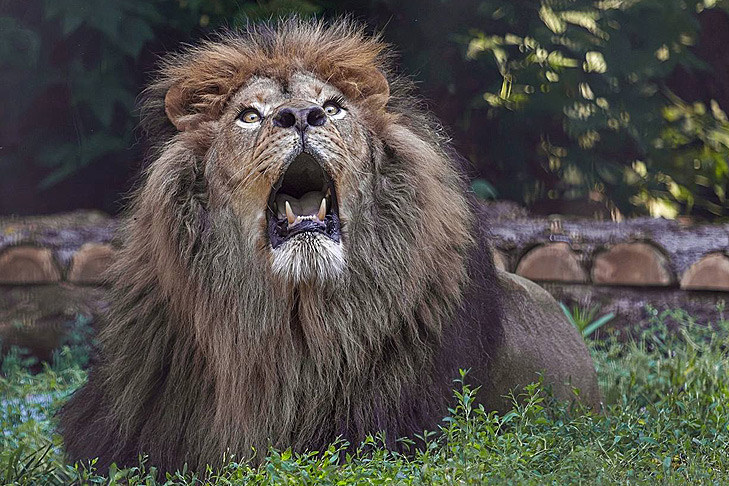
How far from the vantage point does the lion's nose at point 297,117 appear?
2.81 metres

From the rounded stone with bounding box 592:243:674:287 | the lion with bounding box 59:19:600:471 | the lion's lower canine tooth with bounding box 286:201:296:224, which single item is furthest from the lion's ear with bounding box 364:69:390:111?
the rounded stone with bounding box 592:243:674:287

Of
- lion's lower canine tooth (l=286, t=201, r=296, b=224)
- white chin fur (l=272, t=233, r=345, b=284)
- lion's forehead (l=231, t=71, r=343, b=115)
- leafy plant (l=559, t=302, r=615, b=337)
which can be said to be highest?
lion's forehead (l=231, t=71, r=343, b=115)

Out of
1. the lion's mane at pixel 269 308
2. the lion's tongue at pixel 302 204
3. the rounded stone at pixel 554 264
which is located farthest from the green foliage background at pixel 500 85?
the lion's tongue at pixel 302 204

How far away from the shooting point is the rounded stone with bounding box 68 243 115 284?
5.18 m

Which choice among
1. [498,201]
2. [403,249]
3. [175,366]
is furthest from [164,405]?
[498,201]

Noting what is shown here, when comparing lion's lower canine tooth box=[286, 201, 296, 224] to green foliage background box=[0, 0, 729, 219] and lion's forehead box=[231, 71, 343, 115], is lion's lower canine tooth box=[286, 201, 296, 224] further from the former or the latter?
green foliage background box=[0, 0, 729, 219]

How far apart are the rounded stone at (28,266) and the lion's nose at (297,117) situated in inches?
106

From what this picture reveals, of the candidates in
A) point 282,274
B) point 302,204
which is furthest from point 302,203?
point 282,274

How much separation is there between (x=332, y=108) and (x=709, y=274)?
108 inches

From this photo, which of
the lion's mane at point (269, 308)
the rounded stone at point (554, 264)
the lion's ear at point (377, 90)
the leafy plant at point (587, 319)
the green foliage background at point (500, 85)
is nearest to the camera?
the lion's mane at point (269, 308)

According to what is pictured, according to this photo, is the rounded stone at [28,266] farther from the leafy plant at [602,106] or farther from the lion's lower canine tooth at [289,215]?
the lion's lower canine tooth at [289,215]

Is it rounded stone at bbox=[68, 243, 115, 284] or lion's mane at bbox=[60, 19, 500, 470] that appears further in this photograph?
rounded stone at bbox=[68, 243, 115, 284]

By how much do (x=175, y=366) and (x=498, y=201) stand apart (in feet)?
9.42

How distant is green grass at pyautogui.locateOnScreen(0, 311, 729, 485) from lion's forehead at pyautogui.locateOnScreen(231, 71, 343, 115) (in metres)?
0.96
